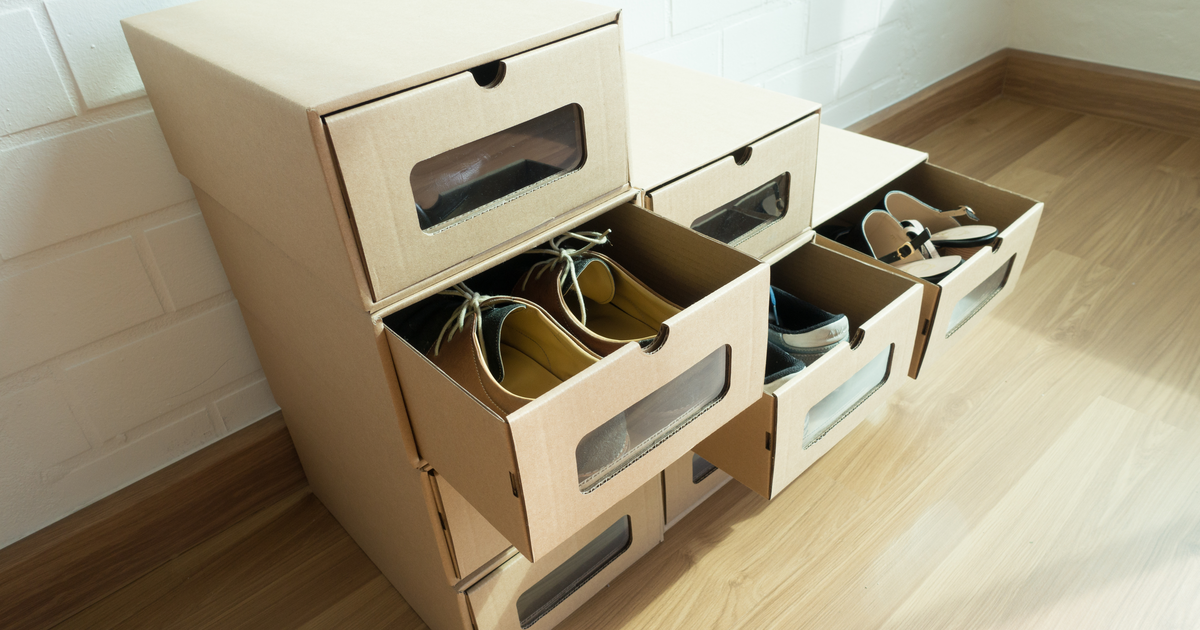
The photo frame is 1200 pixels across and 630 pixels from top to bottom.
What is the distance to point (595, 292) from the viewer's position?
2.79ft

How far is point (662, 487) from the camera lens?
1.05m

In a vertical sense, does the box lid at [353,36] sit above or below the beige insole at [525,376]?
above

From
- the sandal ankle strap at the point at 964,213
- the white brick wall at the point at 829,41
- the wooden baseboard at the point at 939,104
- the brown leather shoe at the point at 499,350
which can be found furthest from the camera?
the wooden baseboard at the point at 939,104

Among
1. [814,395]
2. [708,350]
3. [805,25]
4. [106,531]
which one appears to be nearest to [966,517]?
[814,395]

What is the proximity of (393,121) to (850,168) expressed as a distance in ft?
2.73

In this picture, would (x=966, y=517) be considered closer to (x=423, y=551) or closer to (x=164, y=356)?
(x=423, y=551)

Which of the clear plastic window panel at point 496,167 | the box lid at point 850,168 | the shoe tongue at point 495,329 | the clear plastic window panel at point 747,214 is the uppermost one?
the clear plastic window panel at point 496,167

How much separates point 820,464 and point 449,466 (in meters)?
0.71

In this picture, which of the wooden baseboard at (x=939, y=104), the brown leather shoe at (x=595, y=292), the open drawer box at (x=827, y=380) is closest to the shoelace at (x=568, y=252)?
the brown leather shoe at (x=595, y=292)

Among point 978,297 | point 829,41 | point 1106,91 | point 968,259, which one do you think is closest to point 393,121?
point 968,259

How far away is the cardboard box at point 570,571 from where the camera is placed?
89 cm

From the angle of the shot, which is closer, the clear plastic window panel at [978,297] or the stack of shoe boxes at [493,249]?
the stack of shoe boxes at [493,249]

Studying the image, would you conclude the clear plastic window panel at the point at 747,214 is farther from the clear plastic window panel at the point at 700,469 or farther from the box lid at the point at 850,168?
the clear plastic window panel at the point at 700,469

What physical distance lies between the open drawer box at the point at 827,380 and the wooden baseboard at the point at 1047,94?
96 cm
